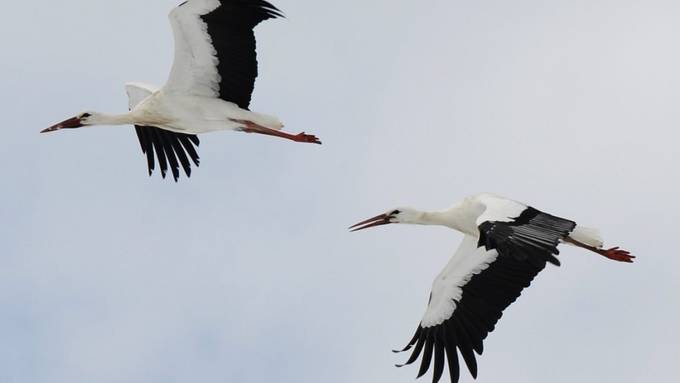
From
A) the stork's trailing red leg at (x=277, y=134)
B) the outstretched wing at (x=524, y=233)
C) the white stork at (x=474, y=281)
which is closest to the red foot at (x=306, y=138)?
the stork's trailing red leg at (x=277, y=134)

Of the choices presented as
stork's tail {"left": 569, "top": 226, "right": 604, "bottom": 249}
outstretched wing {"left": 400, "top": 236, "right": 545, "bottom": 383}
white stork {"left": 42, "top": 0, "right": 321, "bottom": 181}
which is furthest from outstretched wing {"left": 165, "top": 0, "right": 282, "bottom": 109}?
stork's tail {"left": 569, "top": 226, "right": 604, "bottom": 249}

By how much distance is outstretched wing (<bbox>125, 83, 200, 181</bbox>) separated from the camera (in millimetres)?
17125

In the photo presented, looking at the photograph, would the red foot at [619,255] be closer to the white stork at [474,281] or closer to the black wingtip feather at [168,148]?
the white stork at [474,281]

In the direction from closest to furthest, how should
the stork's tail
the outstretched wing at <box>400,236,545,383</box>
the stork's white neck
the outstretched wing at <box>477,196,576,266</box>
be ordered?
1. the outstretched wing at <box>477,196,576,266</box>
2. the outstretched wing at <box>400,236,545,383</box>
3. the stork's tail
4. the stork's white neck

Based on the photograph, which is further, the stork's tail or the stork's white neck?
the stork's white neck

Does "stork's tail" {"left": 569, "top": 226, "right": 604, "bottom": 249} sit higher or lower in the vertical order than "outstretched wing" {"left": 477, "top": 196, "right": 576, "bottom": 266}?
lower

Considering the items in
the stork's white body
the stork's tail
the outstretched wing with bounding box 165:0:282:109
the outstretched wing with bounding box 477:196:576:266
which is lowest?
the stork's tail

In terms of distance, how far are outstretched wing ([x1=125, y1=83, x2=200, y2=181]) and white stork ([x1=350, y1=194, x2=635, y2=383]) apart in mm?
2877

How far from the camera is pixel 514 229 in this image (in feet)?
42.9

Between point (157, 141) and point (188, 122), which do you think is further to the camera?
point (157, 141)

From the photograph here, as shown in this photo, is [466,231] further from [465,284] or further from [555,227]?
[555,227]

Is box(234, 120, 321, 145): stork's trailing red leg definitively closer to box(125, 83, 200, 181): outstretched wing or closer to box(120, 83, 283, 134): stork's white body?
box(120, 83, 283, 134): stork's white body

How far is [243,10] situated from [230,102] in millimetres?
986

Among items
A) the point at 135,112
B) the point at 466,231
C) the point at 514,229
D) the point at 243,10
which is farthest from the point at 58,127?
the point at 514,229
